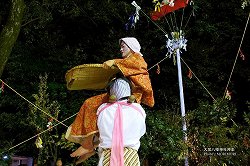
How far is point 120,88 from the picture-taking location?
2723 millimetres

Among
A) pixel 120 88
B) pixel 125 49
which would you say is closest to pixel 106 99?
pixel 120 88

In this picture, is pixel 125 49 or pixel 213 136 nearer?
pixel 125 49

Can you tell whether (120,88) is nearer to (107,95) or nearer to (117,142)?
(107,95)

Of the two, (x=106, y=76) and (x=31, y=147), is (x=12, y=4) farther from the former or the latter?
(x=106, y=76)

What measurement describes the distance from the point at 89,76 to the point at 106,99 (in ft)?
0.65

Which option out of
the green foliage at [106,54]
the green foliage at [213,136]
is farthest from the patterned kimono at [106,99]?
the green foliage at [106,54]

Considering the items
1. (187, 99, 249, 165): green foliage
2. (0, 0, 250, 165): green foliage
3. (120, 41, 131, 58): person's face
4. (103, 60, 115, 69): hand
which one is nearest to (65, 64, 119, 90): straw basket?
(103, 60, 115, 69): hand

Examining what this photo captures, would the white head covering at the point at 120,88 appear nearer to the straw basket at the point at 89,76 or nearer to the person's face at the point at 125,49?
the straw basket at the point at 89,76

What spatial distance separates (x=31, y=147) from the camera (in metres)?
7.23

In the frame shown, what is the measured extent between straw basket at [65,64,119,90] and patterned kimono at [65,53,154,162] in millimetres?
109

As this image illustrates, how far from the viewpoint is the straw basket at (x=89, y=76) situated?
9.16ft

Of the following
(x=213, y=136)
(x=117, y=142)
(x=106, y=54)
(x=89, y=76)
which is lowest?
(x=117, y=142)

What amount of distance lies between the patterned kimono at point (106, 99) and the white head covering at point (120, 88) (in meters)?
0.05

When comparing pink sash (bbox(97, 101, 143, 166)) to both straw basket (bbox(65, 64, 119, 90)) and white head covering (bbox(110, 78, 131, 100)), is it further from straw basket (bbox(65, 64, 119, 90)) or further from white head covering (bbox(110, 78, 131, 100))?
straw basket (bbox(65, 64, 119, 90))
